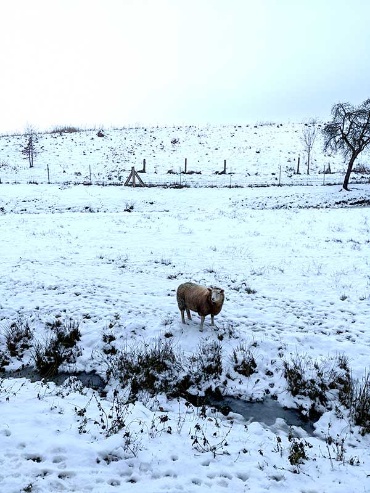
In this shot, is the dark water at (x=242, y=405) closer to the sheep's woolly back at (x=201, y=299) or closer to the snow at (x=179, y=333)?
the snow at (x=179, y=333)

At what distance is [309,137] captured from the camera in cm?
4600

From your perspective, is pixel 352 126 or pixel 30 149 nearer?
pixel 352 126

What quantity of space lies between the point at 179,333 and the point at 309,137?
4383cm

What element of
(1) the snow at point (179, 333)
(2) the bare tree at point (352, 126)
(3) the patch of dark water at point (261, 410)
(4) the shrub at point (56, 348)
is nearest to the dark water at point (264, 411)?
(3) the patch of dark water at point (261, 410)

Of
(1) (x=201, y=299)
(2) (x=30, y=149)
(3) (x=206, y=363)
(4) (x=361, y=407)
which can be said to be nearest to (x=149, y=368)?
(3) (x=206, y=363)

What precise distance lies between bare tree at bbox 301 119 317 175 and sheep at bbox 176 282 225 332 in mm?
36911

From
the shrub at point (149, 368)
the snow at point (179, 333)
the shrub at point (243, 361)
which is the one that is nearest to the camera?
the snow at point (179, 333)

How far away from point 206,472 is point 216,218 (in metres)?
17.6

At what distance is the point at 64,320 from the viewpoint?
9133 millimetres

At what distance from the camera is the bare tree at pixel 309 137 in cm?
4446

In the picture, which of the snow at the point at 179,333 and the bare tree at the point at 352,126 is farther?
the bare tree at the point at 352,126

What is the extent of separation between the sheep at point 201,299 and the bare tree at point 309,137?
121 feet

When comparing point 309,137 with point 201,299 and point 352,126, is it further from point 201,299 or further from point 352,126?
point 201,299

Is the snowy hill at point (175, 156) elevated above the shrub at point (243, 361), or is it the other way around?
the snowy hill at point (175, 156)
